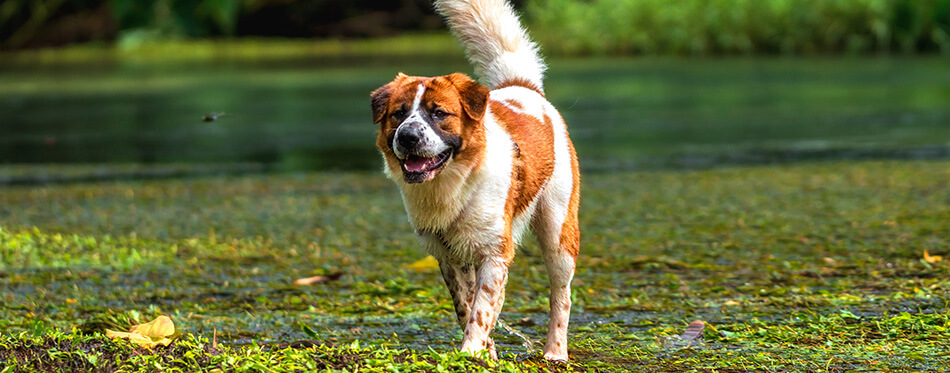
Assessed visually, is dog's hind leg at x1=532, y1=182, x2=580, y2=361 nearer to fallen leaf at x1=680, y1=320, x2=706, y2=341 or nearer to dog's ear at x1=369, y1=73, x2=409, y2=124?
fallen leaf at x1=680, y1=320, x2=706, y2=341

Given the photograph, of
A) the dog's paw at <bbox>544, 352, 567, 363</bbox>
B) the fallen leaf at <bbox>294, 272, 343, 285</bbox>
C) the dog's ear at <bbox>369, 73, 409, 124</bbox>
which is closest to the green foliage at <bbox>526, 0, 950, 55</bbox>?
the fallen leaf at <bbox>294, 272, 343, 285</bbox>

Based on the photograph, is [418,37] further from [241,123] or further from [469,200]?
[469,200]

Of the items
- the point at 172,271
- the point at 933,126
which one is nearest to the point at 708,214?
the point at 172,271

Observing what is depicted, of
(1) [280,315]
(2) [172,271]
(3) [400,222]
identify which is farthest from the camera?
(3) [400,222]

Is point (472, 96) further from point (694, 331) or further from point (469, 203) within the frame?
point (694, 331)

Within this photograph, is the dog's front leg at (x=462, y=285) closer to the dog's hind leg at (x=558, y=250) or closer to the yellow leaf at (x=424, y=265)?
the dog's hind leg at (x=558, y=250)

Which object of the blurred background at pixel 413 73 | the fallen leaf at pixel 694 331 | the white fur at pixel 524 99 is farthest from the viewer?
the blurred background at pixel 413 73

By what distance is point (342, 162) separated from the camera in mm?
14312

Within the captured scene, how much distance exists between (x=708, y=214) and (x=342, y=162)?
18.7ft

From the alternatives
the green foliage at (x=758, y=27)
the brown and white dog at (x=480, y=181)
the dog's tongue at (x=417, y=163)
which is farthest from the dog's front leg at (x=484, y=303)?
the green foliage at (x=758, y=27)

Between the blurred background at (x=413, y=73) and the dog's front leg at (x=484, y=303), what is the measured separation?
382cm

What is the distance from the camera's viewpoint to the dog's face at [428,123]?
4547mm

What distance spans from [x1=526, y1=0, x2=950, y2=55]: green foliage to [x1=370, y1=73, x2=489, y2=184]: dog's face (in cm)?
2527

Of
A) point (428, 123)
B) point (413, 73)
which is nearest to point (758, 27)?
point (413, 73)
